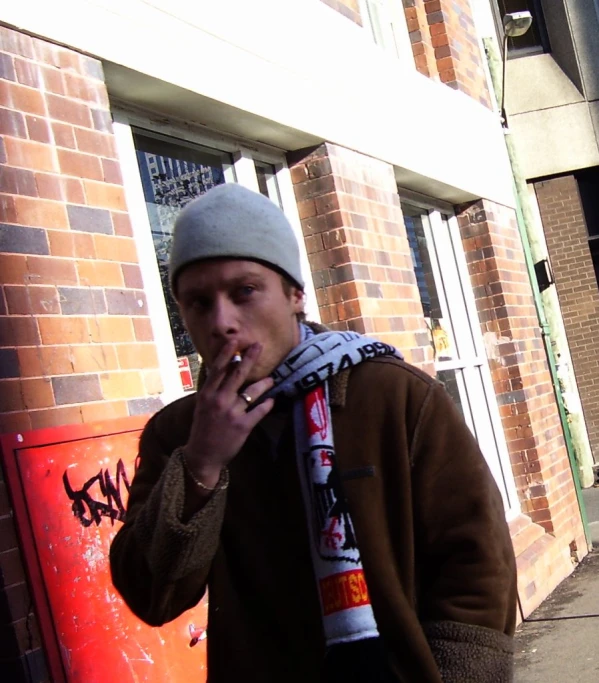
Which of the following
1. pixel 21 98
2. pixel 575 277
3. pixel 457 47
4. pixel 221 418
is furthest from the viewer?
pixel 575 277

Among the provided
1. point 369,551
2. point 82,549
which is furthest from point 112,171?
point 369,551

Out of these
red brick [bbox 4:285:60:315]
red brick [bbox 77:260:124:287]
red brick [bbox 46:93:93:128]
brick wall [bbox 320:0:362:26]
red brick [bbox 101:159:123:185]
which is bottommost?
red brick [bbox 4:285:60:315]

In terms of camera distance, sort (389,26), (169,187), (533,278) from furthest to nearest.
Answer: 1. (533,278)
2. (389,26)
3. (169,187)

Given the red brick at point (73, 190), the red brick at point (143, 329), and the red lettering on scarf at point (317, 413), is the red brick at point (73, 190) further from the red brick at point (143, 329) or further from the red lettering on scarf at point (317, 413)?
the red lettering on scarf at point (317, 413)

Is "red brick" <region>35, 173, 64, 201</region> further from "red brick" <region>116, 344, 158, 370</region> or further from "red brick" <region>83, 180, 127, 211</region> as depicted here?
"red brick" <region>116, 344, 158, 370</region>

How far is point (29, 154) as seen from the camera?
12.2ft

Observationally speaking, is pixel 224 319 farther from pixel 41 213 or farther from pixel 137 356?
pixel 137 356

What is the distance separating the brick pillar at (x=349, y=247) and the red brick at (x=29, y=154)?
2.38 m

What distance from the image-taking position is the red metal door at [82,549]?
3395 millimetres

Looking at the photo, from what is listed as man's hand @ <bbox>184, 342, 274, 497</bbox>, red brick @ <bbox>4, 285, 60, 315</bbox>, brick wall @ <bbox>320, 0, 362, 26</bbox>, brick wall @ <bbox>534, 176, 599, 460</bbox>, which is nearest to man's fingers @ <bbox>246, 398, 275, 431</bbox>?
man's hand @ <bbox>184, 342, 274, 497</bbox>

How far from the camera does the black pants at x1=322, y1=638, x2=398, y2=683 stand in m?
1.82

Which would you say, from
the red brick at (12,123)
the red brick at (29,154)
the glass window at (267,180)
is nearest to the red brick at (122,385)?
the red brick at (29,154)

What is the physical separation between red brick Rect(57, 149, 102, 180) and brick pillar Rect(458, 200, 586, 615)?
4890 millimetres

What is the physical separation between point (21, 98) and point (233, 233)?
202cm
